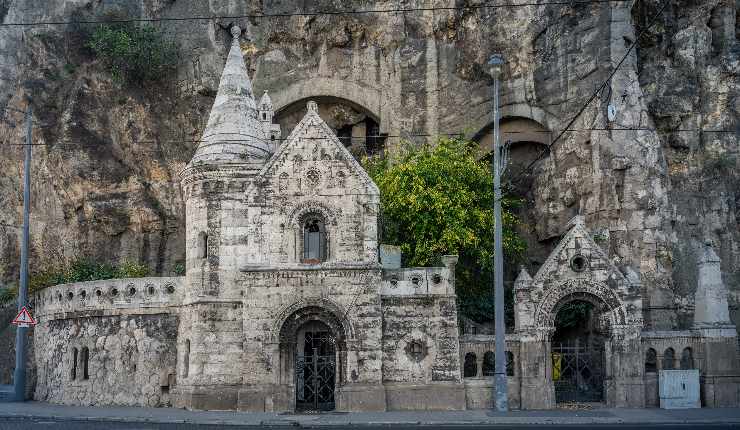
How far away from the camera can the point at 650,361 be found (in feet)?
83.4

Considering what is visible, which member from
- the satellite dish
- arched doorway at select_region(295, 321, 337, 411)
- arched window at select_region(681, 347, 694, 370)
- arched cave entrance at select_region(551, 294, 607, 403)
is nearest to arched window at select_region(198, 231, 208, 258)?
arched doorway at select_region(295, 321, 337, 411)

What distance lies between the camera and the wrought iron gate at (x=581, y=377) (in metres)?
24.1

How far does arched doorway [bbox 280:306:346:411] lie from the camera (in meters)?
23.1

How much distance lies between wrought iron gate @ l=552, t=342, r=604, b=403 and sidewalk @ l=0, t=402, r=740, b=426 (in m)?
2.31

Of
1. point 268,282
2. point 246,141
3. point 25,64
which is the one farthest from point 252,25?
point 268,282

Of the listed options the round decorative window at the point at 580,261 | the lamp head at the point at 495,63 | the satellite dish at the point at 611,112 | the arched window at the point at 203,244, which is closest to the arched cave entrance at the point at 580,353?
the round decorative window at the point at 580,261

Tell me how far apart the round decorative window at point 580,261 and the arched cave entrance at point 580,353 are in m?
0.82

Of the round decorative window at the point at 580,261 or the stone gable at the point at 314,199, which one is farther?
the stone gable at the point at 314,199

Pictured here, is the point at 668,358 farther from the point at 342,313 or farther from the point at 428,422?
the point at 342,313

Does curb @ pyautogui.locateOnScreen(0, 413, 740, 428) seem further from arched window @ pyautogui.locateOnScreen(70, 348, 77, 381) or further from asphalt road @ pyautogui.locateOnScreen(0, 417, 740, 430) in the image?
arched window @ pyautogui.locateOnScreen(70, 348, 77, 381)

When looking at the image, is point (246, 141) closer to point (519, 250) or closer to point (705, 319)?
point (519, 250)

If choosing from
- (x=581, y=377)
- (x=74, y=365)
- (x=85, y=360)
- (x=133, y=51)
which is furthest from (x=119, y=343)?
(x=133, y=51)

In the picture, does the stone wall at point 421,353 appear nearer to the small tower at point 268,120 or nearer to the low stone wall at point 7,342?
the small tower at point 268,120

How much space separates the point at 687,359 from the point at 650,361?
5.37 feet
